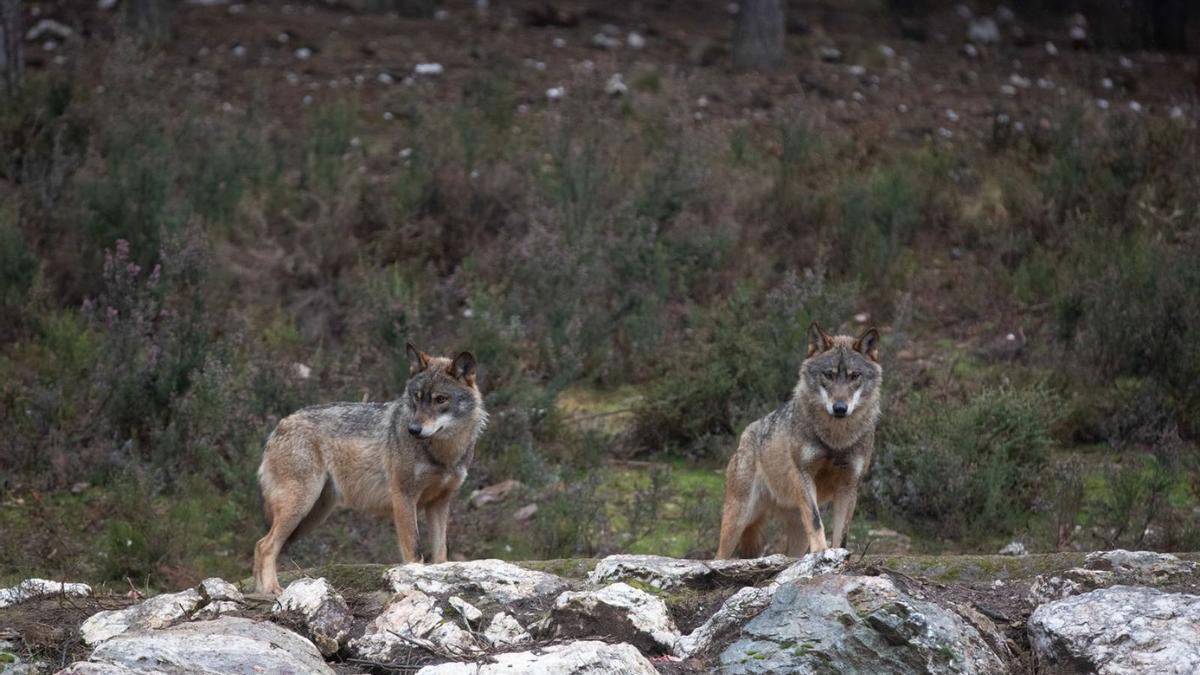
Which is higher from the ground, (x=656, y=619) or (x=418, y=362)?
(x=656, y=619)

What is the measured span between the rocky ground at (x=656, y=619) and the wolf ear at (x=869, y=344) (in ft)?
6.15

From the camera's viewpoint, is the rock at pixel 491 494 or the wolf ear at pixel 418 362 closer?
the wolf ear at pixel 418 362

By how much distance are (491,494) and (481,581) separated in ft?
13.2

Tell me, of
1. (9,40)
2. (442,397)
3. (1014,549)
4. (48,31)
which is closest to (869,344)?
(1014,549)

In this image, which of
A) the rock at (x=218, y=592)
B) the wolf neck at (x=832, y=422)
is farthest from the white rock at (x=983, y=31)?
the rock at (x=218, y=592)

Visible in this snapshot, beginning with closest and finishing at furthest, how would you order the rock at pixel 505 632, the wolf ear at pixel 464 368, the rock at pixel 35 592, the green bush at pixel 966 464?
the rock at pixel 505 632
the rock at pixel 35 592
the wolf ear at pixel 464 368
the green bush at pixel 966 464

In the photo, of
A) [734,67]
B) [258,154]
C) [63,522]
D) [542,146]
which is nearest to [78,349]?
[63,522]

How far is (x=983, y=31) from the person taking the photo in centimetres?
2412

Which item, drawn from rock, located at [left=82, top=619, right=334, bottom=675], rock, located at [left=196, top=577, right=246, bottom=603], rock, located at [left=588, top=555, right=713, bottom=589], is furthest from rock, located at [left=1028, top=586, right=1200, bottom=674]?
rock, located at [left=196, top=577, right=246, bottom=603]

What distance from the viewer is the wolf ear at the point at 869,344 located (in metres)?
8.58

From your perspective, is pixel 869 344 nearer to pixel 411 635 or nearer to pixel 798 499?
pixel 798 499

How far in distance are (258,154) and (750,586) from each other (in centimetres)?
1062

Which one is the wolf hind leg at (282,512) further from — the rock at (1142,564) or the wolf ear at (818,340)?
the rock at (1142,564)

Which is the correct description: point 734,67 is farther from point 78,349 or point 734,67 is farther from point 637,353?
point 78,349
